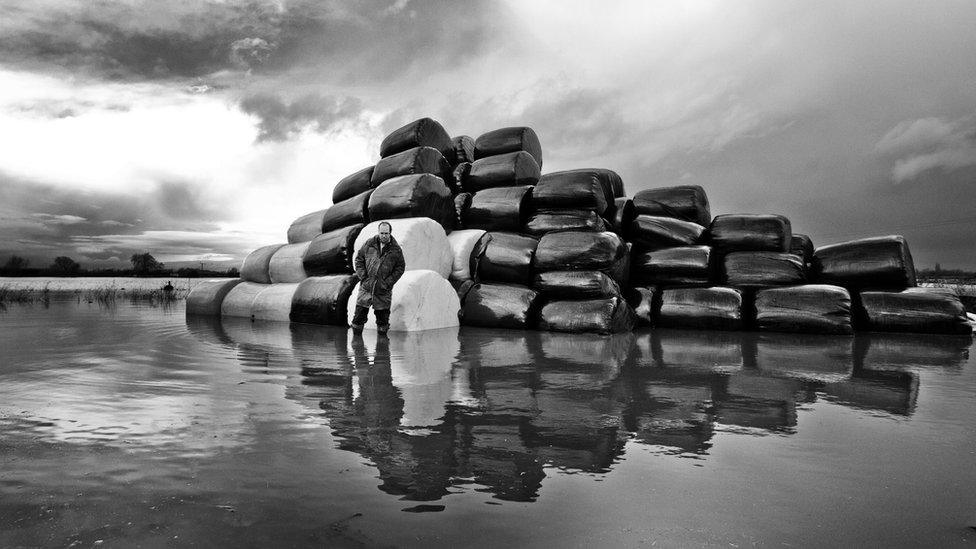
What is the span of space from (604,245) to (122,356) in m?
5.78

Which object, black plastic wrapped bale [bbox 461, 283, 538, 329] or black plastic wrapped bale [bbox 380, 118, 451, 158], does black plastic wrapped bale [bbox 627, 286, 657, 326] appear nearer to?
black plastic wrapped bale [bbox 461, 283, 538, 329]

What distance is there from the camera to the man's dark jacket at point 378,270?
675 cm

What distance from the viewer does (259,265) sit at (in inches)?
418

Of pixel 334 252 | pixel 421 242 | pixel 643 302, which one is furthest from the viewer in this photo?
pixel 334 252

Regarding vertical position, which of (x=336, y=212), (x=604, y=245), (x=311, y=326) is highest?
(x=336, y=212)

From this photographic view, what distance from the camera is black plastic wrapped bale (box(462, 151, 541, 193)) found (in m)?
9.36

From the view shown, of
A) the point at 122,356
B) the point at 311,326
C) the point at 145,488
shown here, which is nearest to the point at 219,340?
the point at 122,356

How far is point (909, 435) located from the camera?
2441 mm

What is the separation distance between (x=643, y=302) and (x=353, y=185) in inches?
222

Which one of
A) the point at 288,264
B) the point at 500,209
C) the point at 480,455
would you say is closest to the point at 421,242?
the point at 500,209

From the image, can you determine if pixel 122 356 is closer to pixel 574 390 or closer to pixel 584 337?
pixel 574 390

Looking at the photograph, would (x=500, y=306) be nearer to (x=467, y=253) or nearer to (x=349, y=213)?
(x=467, y=253)

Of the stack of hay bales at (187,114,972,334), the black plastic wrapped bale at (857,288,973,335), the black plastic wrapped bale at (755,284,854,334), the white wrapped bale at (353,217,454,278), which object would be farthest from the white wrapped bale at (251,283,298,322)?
the black plastic wrapped bale at (857,288,973,335)

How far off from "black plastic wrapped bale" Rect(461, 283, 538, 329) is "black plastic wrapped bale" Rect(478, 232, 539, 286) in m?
0.17
